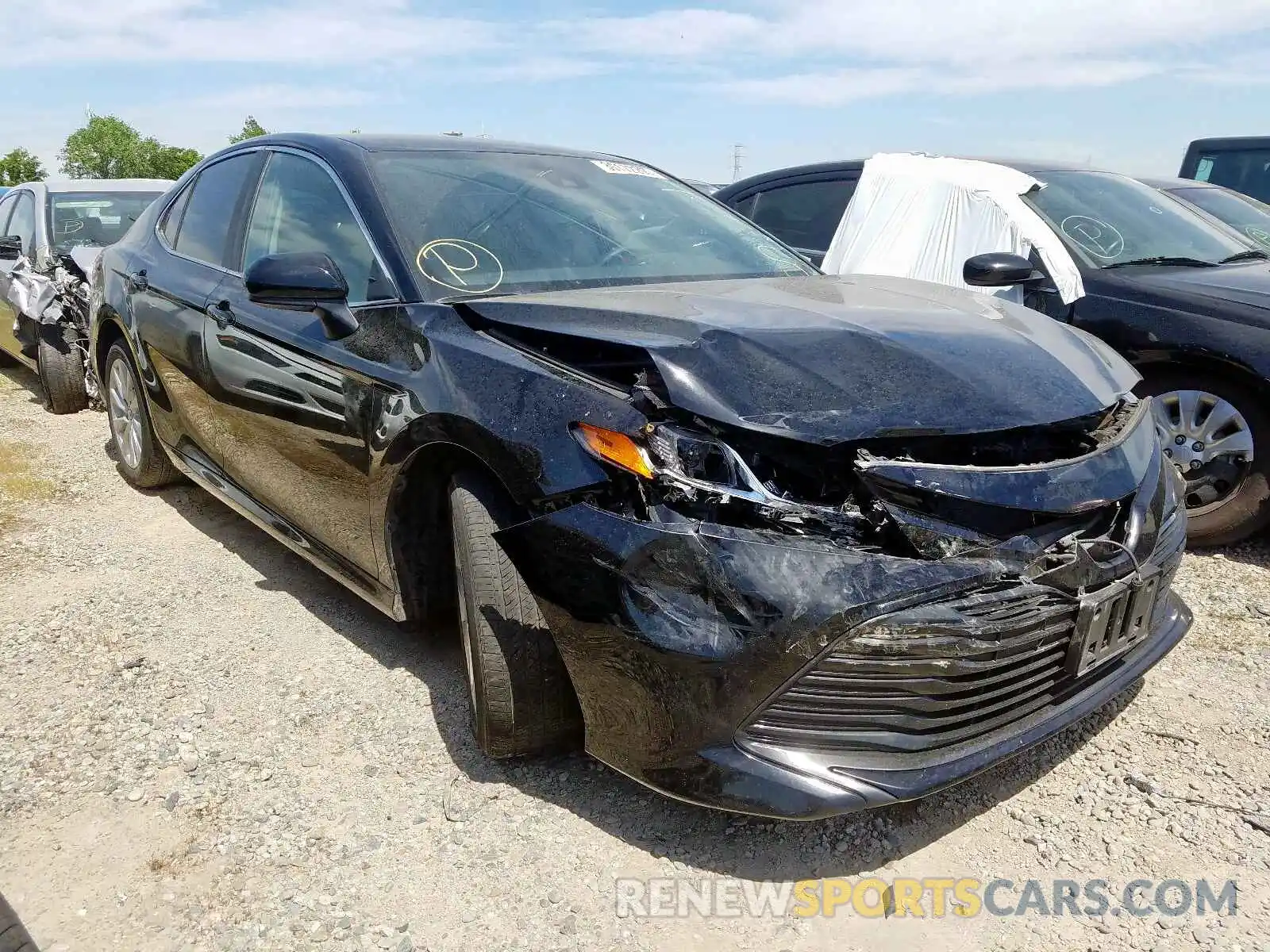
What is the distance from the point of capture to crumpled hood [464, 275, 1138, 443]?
2.00m

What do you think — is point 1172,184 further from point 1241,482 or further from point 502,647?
point 502,647

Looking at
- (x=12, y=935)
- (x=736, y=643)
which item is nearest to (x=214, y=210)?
(x=12, y=935)

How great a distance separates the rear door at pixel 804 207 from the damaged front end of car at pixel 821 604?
3.58 m

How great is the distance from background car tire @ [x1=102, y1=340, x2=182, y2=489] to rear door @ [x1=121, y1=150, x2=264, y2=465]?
205mm

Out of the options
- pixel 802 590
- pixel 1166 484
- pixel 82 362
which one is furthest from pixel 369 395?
pixel 82 362

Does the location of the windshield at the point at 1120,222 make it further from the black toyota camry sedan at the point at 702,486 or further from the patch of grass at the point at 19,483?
the patch of grass at the point at 19,483

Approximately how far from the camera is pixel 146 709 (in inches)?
109

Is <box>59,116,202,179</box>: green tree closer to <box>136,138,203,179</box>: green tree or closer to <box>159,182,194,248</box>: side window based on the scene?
<box>136,138,203,179</box>: green tree

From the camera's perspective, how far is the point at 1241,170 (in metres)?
9.14

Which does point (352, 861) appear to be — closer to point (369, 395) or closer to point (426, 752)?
point (426, 752)

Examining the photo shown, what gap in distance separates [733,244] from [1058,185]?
8.12ft

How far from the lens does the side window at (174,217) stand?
4008mm

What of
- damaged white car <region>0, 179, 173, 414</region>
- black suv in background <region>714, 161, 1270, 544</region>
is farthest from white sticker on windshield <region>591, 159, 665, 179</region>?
damaged white car <region>0, 179, 173, 414</region>

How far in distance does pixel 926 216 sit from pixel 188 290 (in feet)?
12.1
